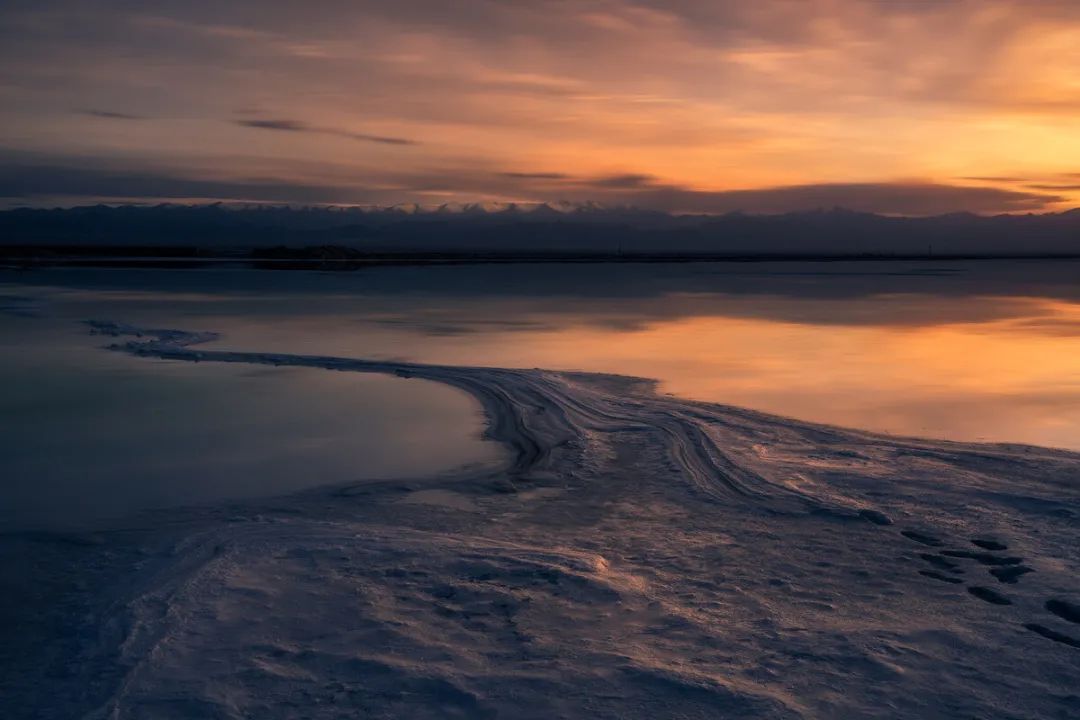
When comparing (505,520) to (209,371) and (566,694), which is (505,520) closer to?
(566,694)

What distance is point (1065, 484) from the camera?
23.3 feet

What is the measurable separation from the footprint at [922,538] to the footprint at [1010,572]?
18.8 inches

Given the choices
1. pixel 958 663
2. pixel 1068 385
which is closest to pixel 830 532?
pixel 958 663

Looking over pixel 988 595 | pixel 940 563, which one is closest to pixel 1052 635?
pixel 988 595

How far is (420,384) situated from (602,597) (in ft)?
25.7

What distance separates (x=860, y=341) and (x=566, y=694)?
50.6 feet

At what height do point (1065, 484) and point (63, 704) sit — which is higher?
point (1065, 484)

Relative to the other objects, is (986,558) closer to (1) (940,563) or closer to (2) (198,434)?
(1) (940,563)

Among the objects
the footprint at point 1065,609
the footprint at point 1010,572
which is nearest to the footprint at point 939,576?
the footprint at point 1010,572

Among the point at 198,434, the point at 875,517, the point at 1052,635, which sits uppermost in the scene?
the point at 875,517

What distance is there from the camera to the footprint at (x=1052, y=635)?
4.54 m

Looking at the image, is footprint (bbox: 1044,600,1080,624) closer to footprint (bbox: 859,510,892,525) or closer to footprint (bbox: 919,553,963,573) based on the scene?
footprint (bbox: 919,553,963,573)

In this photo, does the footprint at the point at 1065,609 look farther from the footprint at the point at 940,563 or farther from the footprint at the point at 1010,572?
the footprint at the point at 940,563

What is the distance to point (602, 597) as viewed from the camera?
510 centimetres
